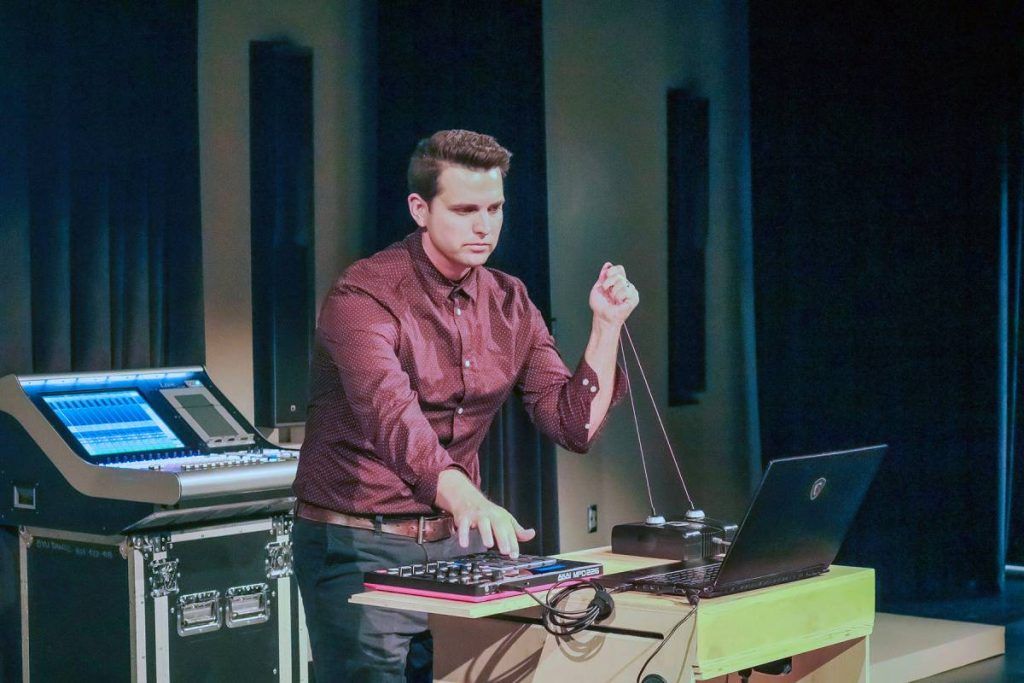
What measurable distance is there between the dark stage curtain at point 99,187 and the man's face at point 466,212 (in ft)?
6.70

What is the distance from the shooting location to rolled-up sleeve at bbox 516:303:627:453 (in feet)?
7.48

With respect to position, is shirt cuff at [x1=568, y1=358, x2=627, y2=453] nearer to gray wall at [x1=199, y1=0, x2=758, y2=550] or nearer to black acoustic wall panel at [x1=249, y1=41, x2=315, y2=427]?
black acoustic wall panel at [x1=249, y1=41, x2=315, y2=427]

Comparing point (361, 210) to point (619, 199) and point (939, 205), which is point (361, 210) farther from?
point (939, 205)

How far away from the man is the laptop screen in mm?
396

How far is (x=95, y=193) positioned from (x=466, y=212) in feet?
7.09

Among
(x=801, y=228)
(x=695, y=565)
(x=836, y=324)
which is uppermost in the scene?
(x=801, y=228)

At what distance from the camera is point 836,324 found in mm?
5973

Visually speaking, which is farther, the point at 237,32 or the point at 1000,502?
the point at 1000,502

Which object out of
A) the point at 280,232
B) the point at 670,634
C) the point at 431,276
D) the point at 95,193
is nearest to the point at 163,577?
the point at 95,193

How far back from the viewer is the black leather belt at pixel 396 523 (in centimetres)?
218

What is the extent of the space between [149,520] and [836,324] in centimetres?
360

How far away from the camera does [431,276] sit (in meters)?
2.26

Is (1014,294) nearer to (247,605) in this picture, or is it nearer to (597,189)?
(597,189)

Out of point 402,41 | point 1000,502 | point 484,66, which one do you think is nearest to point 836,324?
point 1000,502
